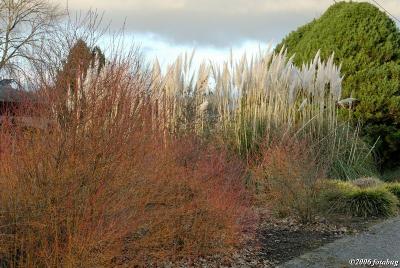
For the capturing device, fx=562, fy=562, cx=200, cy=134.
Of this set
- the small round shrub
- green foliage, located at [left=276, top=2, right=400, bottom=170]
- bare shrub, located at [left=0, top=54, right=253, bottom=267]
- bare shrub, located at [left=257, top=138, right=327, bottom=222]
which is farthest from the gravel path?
green foliage, located at [left=276, top=2, right=400, bottom=170]

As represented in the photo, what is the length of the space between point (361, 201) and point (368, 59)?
296 inches

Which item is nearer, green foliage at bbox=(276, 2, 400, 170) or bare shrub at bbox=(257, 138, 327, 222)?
bare shrub at bbox=(257, 138, 327, 222)

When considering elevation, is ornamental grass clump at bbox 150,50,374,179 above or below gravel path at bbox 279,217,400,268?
above

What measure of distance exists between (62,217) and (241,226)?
234cm

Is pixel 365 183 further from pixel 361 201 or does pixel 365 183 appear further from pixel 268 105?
pixel 268 105

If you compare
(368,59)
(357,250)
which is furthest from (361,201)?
(368,59)

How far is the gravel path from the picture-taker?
6061mm

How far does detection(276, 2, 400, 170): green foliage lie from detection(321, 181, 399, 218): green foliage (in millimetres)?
5777

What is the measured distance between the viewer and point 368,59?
15.7m

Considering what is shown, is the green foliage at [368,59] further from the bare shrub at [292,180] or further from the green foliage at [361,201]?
the bare shrub at [292,180]

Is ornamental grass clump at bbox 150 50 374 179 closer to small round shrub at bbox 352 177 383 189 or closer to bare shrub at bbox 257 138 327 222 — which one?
small round shrub at bbox 352 177 383 189

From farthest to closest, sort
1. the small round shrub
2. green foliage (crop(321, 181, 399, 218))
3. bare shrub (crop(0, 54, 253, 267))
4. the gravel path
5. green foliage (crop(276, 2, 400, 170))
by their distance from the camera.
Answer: green foliage (crop(276, 2, 400, 170)) → the small round shrub → green foliage (crop(321, 181, 399, 218)) → the gravel path → bare shrub (crop(0, 54, 253, 267))

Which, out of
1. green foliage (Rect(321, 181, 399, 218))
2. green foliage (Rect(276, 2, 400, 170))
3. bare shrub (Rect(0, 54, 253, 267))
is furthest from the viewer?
green foliage (Rect(276, 2, 400, 170))

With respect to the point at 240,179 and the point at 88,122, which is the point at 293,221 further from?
the point at 88,122
